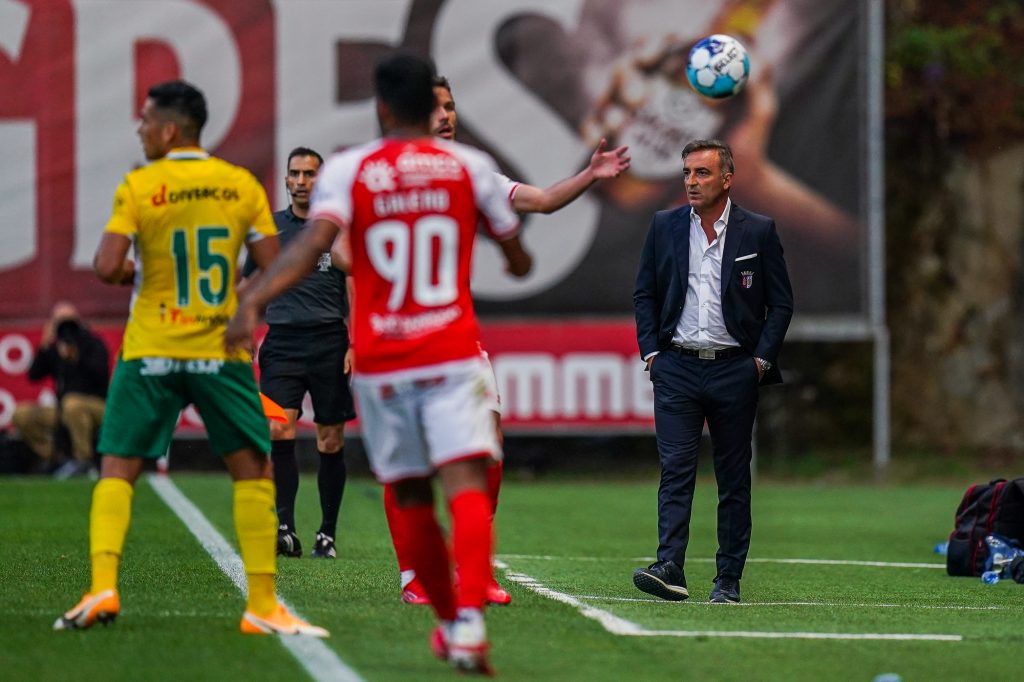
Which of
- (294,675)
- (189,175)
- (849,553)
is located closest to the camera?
(294,675)

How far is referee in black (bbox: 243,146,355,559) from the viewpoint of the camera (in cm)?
1057

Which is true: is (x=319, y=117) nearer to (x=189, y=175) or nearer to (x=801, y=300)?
(x=801, y=300)

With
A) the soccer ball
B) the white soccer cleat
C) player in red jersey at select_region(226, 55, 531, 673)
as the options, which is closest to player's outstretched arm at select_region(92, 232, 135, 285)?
player in red jersey at select_region(226, 55, 531, 673)

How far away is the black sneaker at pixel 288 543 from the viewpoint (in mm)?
10258

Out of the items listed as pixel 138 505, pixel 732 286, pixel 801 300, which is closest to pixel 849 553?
pixel 732 286

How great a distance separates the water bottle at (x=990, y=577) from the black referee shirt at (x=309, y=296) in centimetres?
403

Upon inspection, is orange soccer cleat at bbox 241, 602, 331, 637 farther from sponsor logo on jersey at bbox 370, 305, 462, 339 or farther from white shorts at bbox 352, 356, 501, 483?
sponsor logo on jersey at bbox 370, 305, 462, 339

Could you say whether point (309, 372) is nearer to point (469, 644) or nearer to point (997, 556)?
point (997, 556)

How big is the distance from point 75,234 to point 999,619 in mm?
13910

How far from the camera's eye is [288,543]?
10.3m

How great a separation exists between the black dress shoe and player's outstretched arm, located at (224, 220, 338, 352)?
129 inches

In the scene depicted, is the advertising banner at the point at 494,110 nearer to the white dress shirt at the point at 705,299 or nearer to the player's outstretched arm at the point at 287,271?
the white dress shirt at the point at 705,299

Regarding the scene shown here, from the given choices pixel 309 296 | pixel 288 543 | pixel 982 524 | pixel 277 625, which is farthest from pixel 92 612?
pixel 982 524

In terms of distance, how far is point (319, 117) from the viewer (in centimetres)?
1983
